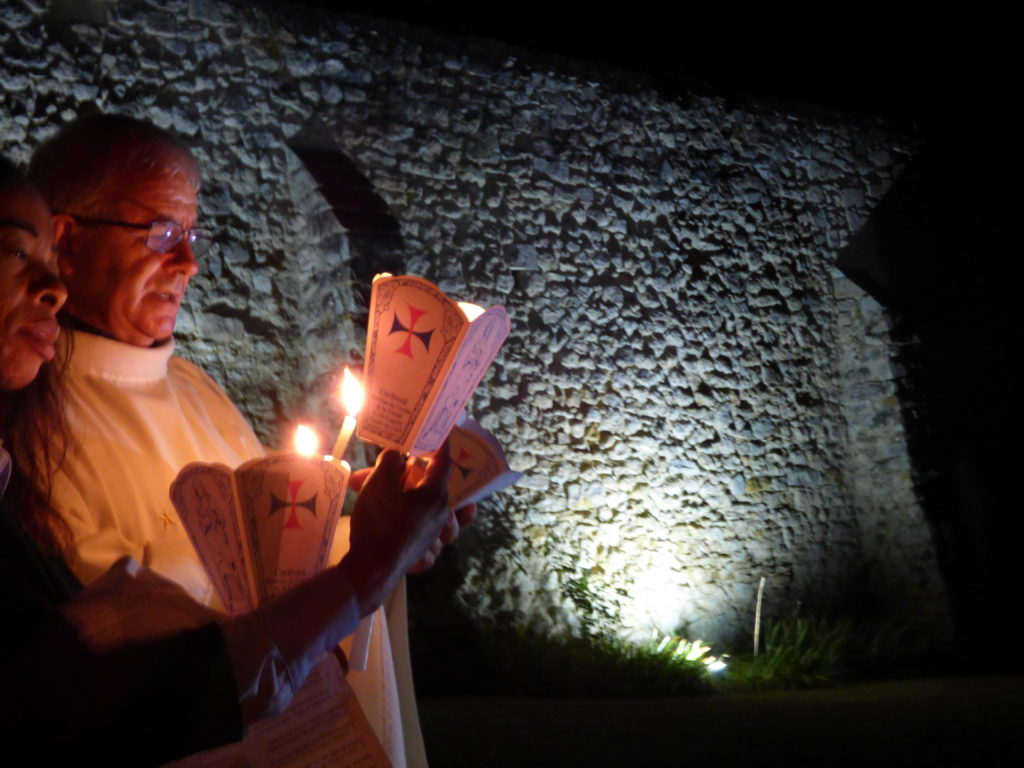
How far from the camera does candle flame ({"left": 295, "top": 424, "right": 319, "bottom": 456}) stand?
4.70 feet

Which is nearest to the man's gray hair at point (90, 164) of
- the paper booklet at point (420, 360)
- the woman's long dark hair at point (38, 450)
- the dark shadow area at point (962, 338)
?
the woman's long dark hair at point (38, 450)

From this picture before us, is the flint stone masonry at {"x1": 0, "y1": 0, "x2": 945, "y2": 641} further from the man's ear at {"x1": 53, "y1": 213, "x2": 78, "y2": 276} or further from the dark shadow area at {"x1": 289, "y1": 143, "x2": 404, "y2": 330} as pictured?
the man's ear at {"x1": 53, "y1": 213, "x2": 78, "y2": 276}

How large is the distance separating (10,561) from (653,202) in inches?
270

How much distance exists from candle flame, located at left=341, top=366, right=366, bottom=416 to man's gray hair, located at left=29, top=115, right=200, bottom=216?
706 mm

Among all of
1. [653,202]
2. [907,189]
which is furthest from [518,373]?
[907,189]

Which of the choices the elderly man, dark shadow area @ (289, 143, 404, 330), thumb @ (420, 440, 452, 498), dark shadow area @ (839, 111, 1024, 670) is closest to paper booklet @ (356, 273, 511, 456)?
thumb @ (420, 440, 452, 498)

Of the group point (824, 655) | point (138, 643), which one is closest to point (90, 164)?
point (138, 643)

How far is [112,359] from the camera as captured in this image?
6.18 feet

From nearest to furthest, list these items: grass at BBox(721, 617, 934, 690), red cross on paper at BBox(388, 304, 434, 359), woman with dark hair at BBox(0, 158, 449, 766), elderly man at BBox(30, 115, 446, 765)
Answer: woman with dark hair at BBox(0, 158, 449, 766) → red cross on paper at BBox(388, 304, 434, 359) → elderly man at BBox(30, 115, 446, 765) → grass at BBox(721, 617, 934, 690)

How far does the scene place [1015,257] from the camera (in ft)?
27.7

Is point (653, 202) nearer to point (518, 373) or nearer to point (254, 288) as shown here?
point (518, 373)

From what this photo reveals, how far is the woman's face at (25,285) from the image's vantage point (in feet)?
3.76

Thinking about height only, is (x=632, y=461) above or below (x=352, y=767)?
above

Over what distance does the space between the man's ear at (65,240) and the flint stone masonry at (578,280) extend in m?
3.57
